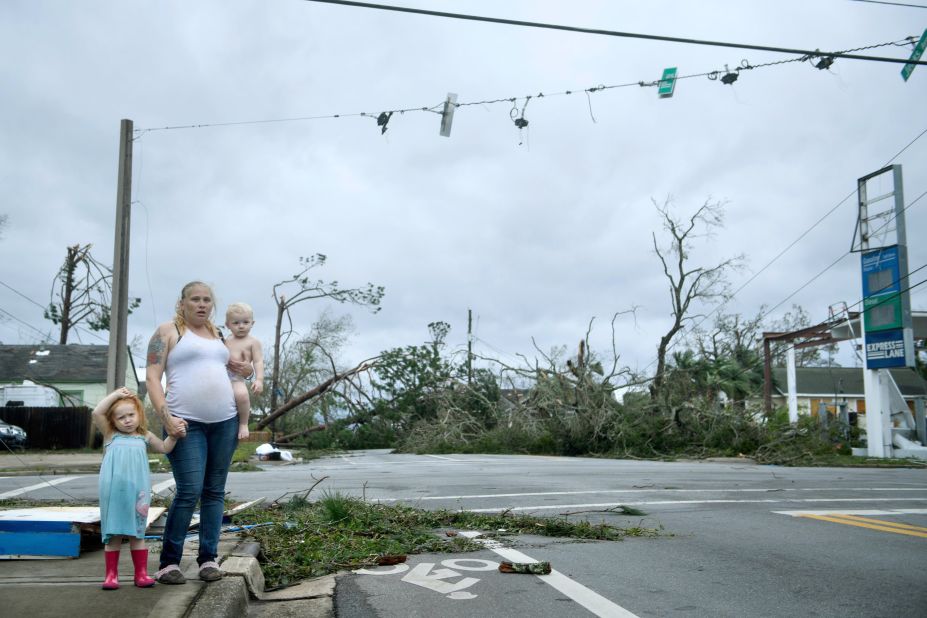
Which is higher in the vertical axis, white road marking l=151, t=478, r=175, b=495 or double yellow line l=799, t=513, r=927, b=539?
double yellow line l=799, t=513, r=927, b=539

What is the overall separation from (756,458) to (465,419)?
9498mm

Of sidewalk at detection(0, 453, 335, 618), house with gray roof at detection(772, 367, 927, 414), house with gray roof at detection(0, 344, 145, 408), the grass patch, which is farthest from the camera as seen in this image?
house with gray roof at detection(772, 367, 927, 414)

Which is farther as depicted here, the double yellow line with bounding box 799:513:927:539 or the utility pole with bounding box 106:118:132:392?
the utility pole with bounding box 106:118:132:392

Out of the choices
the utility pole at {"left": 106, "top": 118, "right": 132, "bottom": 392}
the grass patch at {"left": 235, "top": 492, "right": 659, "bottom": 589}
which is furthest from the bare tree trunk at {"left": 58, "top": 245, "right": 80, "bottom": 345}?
the grass patch at {"left": 235, "top": 492, "right": 659, "bottom": 589}

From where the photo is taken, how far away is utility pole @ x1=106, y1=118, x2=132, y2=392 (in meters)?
14.0

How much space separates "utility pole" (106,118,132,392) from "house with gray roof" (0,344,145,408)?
26.8m

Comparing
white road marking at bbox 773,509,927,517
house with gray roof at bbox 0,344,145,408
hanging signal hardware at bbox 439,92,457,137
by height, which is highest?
hanging signal hardware at bbox 439,92,457,137

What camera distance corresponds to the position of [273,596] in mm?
4531

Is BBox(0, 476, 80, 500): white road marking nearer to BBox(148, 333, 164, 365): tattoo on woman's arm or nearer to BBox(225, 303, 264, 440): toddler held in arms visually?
BBox(225, 303, 264, 440): toddler held in arms

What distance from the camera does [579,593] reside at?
455cm

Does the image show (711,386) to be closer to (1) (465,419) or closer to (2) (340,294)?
(1) (465,419)

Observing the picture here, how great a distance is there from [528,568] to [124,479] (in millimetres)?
2462

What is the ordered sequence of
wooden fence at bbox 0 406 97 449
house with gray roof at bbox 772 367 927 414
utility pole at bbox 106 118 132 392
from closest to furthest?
utility pole at bbox 106 118 132 392 → wooden fence at bbox 0 406 97 449 → house with gray roof at bbox 772 367 927 414

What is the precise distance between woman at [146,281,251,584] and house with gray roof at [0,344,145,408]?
124ft
